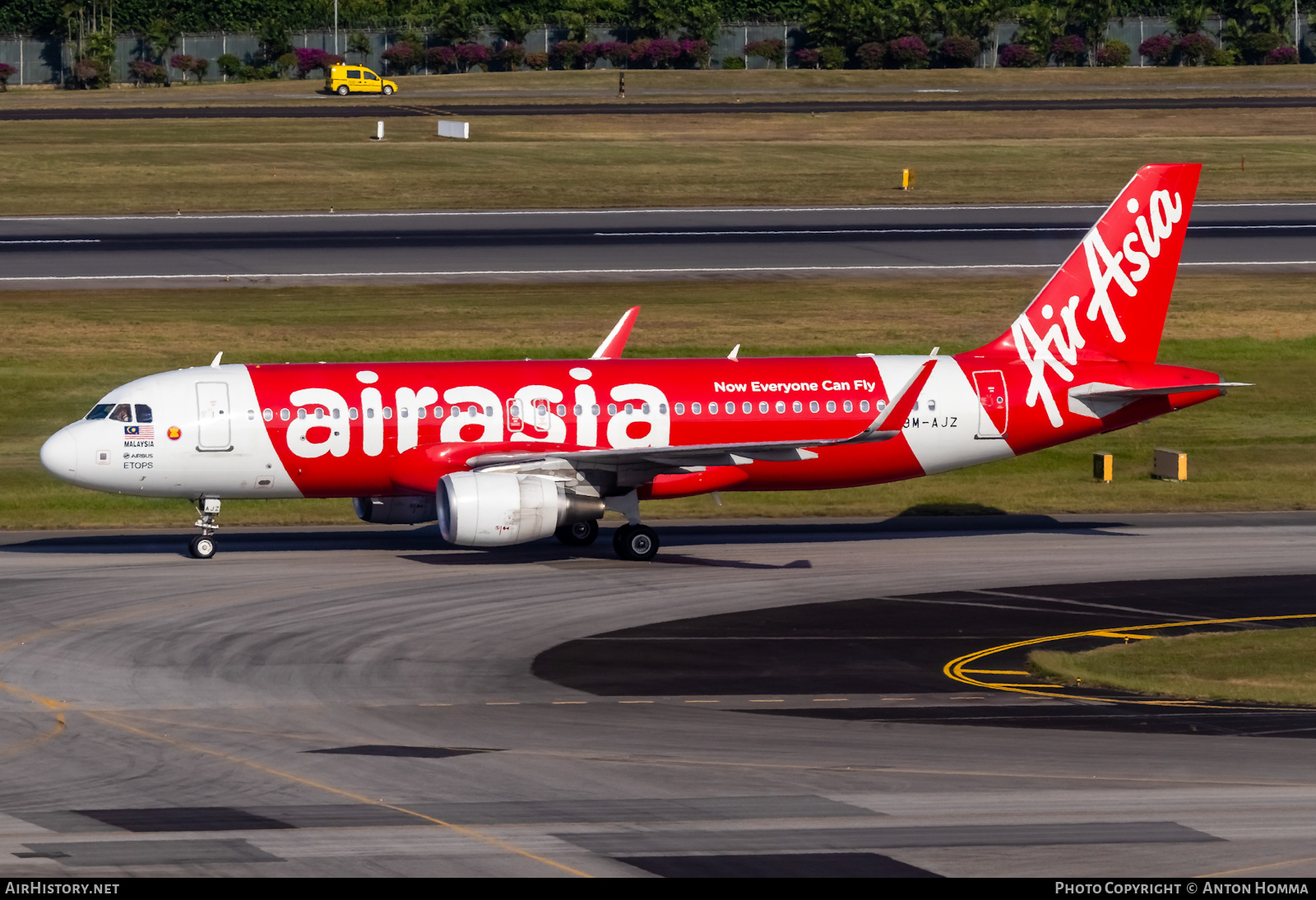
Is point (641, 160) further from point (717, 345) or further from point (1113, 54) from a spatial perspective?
point (1113, 54)

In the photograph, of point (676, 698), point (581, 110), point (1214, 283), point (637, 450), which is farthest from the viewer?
point (581, 110)

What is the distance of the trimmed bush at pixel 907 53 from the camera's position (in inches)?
6467

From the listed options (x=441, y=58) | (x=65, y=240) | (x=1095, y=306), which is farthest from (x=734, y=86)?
(x=1095, y=306)

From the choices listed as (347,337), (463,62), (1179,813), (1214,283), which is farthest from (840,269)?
(463,62)

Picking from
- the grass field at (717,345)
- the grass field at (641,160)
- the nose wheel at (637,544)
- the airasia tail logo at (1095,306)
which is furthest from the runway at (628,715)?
the grass field at (641,160)

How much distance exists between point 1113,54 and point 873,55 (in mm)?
23210

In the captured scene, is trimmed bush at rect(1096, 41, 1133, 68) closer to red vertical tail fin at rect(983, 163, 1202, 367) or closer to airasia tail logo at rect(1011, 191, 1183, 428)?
red vertical tail fin at rect(983, 163, 1202, 367)

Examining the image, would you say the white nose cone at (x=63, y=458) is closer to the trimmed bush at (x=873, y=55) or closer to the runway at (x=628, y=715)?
the runway at (x=628, y=715)

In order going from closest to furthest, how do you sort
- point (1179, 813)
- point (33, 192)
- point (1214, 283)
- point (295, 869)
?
point (295, 869) < point (1179, 813) < point (1214, 283) < point (33, 192)

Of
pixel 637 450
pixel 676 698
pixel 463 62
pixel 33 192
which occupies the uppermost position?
pixel 463 62

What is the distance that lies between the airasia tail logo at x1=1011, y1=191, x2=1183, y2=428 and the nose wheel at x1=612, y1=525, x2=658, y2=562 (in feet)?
32.9
